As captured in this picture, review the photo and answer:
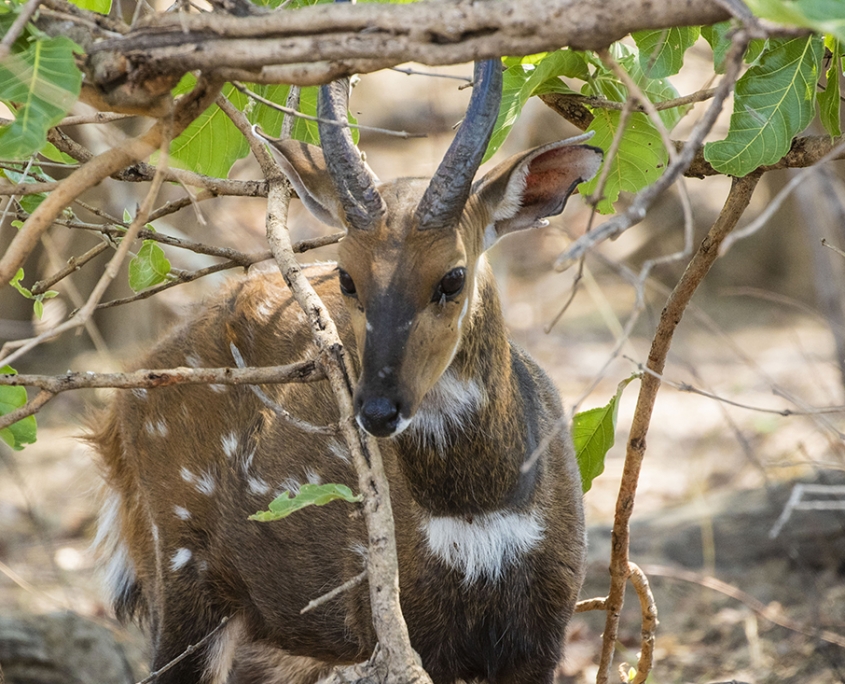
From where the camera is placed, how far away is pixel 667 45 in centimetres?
277

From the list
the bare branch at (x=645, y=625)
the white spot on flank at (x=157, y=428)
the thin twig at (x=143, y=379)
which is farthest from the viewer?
the white spot on flank at (x=157, y=428)

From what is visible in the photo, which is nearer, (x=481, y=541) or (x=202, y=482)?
(x=481, y=541)

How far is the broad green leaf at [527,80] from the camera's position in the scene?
2.72 metres

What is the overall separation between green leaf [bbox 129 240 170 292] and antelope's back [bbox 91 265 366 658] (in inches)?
A: 27.4

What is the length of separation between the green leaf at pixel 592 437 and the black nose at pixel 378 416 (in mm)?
1196

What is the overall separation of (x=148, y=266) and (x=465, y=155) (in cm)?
111

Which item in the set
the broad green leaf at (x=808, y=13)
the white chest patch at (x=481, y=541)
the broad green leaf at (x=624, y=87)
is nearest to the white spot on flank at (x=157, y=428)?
→ the white chest patch at (x=481, y=541)

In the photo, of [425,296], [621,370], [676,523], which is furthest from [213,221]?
[425,296]

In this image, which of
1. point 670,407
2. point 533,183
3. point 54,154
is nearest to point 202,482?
point 54,154

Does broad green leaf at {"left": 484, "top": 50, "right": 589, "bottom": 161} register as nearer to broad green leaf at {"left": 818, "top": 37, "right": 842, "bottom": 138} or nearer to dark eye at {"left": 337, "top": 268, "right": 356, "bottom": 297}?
dark eye at {"left": 337, "top": 268, "right": 356, "bottom": 297}

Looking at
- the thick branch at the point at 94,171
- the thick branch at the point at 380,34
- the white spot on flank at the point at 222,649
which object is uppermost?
the thick branch at the point at 380,34

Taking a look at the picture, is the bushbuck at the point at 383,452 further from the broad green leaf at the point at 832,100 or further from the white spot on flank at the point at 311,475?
the broad green leaf at the point at 832,100

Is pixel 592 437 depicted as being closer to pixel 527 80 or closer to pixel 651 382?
pixel 651 382

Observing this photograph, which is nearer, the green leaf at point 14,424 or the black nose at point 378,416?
the black nose at point 378,416
